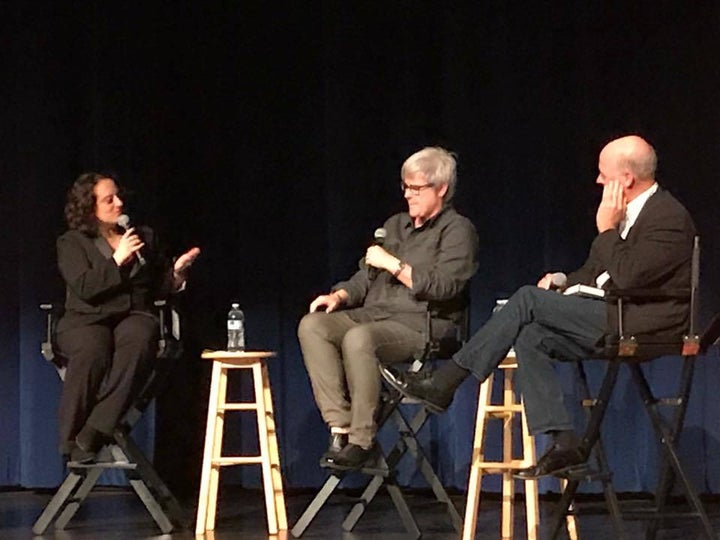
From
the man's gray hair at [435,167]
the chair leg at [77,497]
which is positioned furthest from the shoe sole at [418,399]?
the chair leg at [77,497]

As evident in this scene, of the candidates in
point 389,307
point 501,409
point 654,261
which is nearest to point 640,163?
point 654,261

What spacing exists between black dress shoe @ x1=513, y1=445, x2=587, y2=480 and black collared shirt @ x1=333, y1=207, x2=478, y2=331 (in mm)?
764

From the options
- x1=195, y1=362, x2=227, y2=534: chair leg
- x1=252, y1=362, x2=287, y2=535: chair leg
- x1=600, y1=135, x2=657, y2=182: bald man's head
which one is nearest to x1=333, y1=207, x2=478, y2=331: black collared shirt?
x1=252, y1=362, x2=287, y2=535: chair leg

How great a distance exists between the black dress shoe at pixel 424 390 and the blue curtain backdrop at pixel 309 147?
1.27 metres

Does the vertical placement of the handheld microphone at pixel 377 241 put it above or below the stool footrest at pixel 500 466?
above

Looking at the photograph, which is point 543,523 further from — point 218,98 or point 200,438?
point 218,98

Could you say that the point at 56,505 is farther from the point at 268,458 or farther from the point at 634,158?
the point at 634,158

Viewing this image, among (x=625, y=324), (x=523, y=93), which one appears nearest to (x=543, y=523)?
(x=625, y=324)

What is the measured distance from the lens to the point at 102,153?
578cm

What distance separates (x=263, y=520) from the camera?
4906 mm

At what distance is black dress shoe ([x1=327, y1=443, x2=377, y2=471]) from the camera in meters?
4.26

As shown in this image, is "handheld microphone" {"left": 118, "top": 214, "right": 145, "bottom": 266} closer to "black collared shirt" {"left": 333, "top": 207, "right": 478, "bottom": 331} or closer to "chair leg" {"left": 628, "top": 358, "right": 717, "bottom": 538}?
"black collared shirt" {"left": 333, "top": 207, "right": 478, "bottom": 331}

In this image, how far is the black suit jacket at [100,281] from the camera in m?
4.81

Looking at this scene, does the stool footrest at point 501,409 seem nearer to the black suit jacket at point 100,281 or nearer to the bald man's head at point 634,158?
the bald man's head at point 634,158
